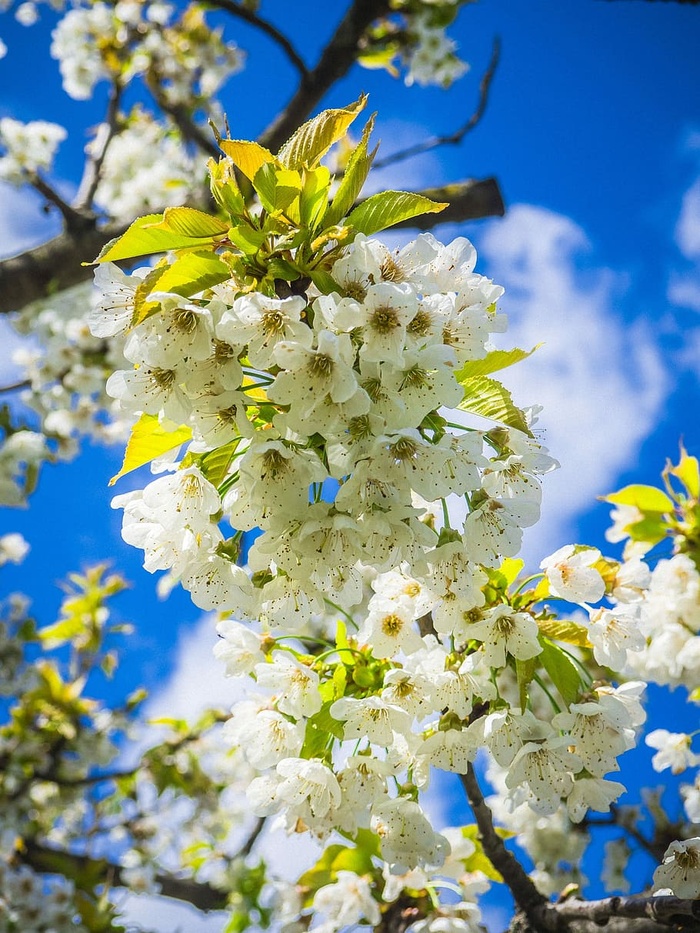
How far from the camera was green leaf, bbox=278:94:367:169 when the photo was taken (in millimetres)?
1326

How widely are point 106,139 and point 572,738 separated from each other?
4393 mm

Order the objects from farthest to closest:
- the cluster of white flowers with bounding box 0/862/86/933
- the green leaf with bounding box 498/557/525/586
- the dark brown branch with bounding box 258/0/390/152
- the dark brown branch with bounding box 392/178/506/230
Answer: the cluster of white flowers with bounding box 0/862/86/933 → the dark brown branch with bounding box 258/0/390/152 → the dark brown branch with bounding box 392/178/506/230 → the green leaf with bounding box 498/557/525/586

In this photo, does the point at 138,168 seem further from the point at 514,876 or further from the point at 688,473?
the point at 514,876

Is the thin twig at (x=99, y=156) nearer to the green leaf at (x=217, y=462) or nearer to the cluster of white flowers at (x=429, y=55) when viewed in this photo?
the cluster of white flowers at (x=429, y=55)

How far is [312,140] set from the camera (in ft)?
4.39

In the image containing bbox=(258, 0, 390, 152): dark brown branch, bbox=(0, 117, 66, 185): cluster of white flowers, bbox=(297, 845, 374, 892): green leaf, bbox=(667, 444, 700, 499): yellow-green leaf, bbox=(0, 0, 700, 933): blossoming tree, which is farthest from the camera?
bbox=(0, 117, 66, 185): cluster of white flowers

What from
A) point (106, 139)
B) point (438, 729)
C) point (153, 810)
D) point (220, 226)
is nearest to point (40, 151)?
point (106, 139)

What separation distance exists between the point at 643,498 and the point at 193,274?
2.19 m

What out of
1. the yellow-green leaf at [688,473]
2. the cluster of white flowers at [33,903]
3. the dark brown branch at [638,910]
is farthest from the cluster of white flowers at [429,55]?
the cluster of white flowers at [33,903]

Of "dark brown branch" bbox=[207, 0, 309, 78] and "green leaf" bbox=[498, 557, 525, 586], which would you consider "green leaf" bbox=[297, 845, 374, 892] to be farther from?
Answer: "dark brown branch" bbox=[207, 0, 309, 78]

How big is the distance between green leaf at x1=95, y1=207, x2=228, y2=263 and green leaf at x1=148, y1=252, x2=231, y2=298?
0.13ft

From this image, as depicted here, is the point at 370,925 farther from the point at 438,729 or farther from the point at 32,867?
the point at 32,867

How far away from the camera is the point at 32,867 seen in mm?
5234

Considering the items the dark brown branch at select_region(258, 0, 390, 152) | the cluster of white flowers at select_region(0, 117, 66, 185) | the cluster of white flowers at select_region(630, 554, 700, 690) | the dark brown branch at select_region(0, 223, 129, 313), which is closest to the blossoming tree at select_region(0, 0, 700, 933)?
the cluster of white flowers at select_region(630, 554, 700, 690)
